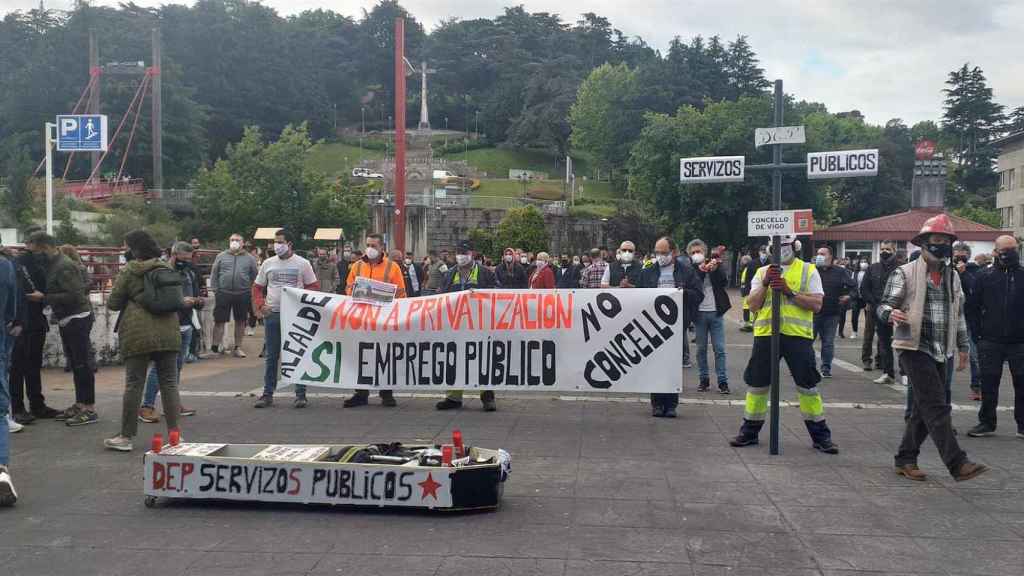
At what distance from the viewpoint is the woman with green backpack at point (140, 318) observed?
8.05m

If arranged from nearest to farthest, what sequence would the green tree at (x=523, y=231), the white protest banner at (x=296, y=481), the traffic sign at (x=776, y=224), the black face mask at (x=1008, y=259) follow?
the white protest banner at (x=296, y=481) → the traffic sign at (x=776, y=224) → the black face mask at (x=1008, y=259) → the green tree at (x=523, y=231)

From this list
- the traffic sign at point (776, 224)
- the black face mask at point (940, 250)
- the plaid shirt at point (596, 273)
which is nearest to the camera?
the black face mask at point (940, 250)

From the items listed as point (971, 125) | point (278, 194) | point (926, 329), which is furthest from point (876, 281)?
point (971, 125)

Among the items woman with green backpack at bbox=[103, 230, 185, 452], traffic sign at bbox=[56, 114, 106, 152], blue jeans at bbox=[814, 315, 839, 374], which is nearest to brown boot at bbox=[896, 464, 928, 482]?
woman with green backpack at bbox=[103, 230, 185, 452]

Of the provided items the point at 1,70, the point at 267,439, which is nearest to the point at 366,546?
the point at 267,439

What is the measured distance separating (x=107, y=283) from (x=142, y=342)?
8.89 m

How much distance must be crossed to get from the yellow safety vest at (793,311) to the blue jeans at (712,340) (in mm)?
3351

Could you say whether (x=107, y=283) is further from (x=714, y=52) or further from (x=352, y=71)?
(x=352, y=71)

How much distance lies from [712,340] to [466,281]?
3.26 meters

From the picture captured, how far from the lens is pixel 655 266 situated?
1173 cm

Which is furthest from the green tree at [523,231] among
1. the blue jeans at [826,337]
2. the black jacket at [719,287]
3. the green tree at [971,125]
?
the green tree at [971,125]

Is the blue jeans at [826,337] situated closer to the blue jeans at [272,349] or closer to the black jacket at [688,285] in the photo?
the black jacket at [688,285]

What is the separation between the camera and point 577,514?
617cm

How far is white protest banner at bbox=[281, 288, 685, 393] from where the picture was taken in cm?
972
